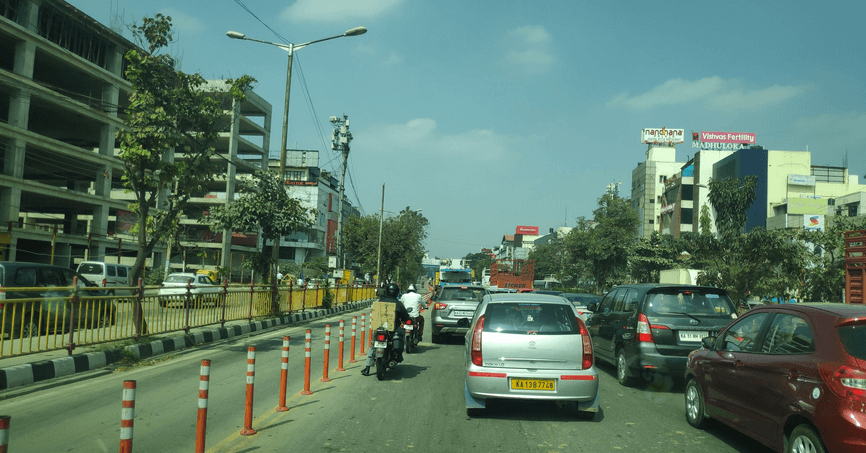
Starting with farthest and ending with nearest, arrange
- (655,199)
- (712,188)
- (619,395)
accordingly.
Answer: (655,199)
(712,188)
(619,395)

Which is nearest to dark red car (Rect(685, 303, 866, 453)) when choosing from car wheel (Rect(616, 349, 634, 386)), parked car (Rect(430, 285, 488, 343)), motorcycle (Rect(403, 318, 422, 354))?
car wheel (Rect(616, 349, 634, 386))

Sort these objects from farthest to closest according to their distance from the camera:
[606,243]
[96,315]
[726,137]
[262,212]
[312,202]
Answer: [312,202], [726,137], [606,243], [262,212], [96,315]

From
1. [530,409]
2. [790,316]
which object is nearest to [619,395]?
[530,409]

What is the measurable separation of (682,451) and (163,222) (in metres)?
11.9

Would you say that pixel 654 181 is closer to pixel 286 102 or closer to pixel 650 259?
pixel 650 259

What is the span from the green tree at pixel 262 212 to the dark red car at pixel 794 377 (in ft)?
52.0

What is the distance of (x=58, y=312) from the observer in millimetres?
9977

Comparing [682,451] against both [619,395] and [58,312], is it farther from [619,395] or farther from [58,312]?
[58,312]

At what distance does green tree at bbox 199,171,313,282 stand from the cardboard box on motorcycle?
10.7m

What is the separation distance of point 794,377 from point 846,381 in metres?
0.53

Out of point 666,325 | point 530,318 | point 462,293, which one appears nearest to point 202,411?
point 530,318

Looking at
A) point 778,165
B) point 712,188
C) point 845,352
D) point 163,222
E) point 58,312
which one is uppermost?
point 778,165

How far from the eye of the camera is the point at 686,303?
31.0 ft

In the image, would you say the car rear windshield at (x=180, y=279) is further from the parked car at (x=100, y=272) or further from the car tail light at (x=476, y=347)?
the car tail light at (x=476, y=347)
